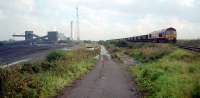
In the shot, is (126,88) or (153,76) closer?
(126,88)

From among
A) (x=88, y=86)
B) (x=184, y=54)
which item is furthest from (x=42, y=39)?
(x=88, y=86)

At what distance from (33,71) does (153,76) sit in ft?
27.4

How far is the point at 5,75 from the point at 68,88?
15.1 ft

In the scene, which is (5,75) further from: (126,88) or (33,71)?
(33,71)

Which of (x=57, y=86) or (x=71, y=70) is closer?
(x=57, y=86)

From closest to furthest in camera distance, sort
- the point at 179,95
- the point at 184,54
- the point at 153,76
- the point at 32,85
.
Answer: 1. the point at 179,95
2. the point at 32,85
3. the point at 153,76
4. the point at 184,54

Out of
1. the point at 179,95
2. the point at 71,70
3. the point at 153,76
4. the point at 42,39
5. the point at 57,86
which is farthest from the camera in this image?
the point at 42,39

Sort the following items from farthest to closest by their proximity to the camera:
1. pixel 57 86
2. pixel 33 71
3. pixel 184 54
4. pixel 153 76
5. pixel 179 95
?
pixel 184 54, pixel 33 71, pixel 153 76, pixel 57 86, pixel 179 95

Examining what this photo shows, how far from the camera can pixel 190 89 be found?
50.3 ft

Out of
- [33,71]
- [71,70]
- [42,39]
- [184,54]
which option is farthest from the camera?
[42,39]

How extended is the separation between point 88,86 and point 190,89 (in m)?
6.87

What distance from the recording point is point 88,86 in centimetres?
2058

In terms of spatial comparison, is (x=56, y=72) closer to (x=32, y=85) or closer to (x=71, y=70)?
(x=71, y=70)

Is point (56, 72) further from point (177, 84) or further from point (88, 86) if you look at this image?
point (177, 84)
